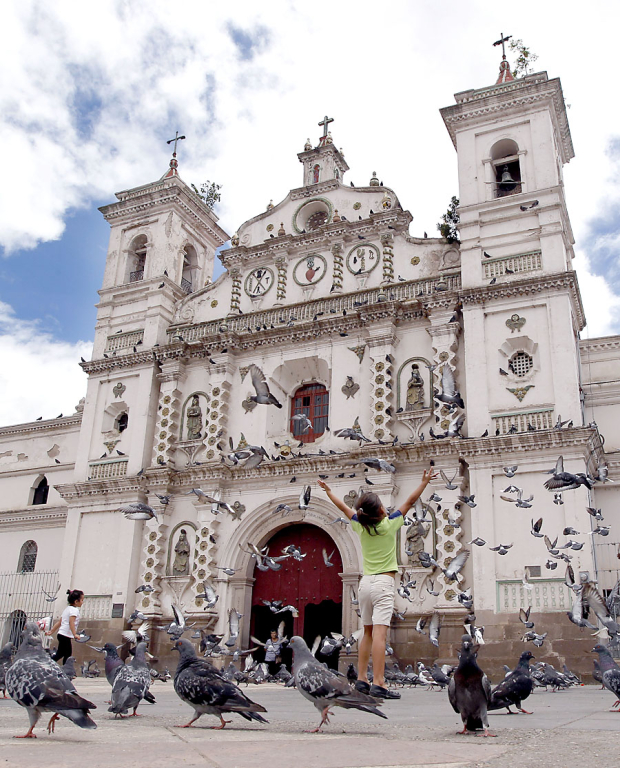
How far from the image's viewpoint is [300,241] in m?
21.3

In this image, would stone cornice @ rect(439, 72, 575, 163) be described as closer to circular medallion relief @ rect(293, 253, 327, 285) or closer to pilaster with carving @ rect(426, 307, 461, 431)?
circular medallion relief @ rect(293, 253, 327, 285)

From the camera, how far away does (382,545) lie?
234 inches

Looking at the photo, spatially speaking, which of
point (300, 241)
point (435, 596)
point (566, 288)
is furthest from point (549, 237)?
point (435, 596)

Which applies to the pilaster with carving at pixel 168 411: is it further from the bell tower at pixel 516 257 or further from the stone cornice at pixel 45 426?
the bell tower at pixel 516 257

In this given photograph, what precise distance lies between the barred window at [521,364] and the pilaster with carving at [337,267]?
5.18 metres

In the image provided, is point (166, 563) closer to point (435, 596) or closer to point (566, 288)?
point (435, 596)

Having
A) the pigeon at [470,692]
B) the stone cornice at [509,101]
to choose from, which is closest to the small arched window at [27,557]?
the stone cornice at [509,101]

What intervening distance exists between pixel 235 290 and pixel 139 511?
8121 mm

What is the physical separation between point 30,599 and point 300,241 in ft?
42.8

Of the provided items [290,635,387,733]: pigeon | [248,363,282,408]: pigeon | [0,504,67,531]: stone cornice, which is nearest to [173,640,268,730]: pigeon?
[290,635,387,733]: pigeon

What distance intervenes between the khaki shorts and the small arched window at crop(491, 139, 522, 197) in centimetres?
1517

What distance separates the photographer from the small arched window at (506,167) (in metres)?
19.2

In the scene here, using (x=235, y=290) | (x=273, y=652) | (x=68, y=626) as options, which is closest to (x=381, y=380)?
(x=235, y=290)

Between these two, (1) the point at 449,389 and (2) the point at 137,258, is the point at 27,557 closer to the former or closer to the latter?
(2) the point at 137,258
